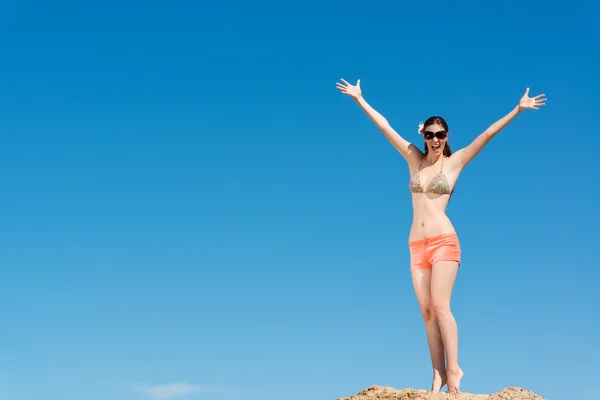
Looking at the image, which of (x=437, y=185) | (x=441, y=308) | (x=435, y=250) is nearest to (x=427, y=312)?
(x=441, y=308)

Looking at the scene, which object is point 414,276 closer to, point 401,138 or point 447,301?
point 447,301

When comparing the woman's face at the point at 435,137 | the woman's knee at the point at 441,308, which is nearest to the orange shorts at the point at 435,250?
the woman's knee at the point at 441,308

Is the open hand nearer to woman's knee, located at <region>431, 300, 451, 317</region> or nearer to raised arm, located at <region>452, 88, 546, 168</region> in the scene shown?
raised arm, located at <region>452, 88, 546, 168</region>

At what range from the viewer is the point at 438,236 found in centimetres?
1138

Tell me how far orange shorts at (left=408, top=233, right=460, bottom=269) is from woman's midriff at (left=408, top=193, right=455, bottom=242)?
0.08 meters

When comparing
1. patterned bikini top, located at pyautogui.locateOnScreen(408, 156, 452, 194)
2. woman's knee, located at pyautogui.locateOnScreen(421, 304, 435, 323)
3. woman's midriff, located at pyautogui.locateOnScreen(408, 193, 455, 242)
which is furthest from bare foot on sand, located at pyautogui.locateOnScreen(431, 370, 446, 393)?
patterned bikini top, located at pyautogui.locateOnScreen(408, 156, 452, 194)

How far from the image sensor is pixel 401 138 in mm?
12500

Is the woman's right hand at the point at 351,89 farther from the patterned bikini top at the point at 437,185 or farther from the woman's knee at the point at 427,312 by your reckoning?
the woman's knee at the point at 427,312

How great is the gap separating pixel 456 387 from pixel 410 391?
0.78 meters

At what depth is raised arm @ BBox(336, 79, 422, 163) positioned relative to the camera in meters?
12.3

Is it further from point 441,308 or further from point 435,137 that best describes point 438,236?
point 435,137

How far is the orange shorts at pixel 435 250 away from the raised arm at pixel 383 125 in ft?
5.10

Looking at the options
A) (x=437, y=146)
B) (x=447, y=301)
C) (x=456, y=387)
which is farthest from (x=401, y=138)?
(x=456, y=387)

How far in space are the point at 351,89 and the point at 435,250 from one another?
342 centimetres
